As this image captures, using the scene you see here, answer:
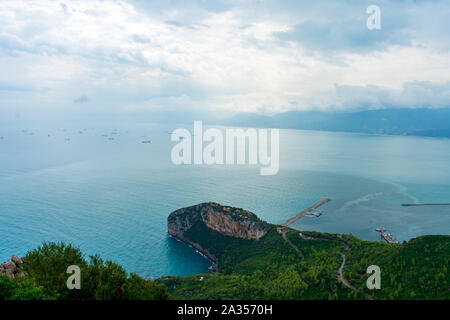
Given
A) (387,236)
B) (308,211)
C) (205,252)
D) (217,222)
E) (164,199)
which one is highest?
(164,199)

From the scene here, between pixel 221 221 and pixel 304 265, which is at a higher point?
pixel 221 221

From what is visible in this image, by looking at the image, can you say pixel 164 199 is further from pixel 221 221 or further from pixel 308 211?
pixel 308 211

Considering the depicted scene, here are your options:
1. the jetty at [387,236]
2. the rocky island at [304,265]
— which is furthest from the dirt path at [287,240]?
the jetty at [387,236]

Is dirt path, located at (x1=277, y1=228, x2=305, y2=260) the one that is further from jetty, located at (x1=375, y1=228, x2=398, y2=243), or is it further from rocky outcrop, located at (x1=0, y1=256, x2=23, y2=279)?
rocky outcrop, located at (x1=0, y1=256, x2=23, y2=279)

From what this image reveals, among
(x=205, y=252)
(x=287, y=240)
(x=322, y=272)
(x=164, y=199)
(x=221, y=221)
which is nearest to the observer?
(x=322, y=272)

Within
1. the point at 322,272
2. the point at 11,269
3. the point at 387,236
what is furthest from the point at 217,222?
the point at 11,269

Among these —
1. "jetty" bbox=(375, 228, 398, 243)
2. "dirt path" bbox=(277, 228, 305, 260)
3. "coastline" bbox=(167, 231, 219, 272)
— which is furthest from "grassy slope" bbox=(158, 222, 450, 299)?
"jetty" bbox=(375, 228, 398, 243)

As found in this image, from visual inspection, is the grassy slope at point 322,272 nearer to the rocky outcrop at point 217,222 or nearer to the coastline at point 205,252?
the coastline at point 205,252
